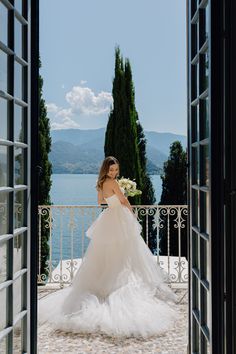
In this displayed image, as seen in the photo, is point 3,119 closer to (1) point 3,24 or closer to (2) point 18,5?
(1) point 3,24

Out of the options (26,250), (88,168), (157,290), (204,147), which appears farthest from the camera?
(88,168)

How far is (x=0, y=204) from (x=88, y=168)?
12144mm


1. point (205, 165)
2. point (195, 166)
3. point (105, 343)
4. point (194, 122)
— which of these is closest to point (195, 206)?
point (195, 166)

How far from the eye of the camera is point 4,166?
1985mm

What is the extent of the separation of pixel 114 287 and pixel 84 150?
10736mm

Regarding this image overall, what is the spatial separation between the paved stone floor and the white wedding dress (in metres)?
0.08

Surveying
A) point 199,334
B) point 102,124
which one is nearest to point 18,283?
point 199,334

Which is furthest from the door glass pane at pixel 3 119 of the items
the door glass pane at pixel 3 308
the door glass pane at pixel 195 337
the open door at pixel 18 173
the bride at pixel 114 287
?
the bride at pixel 114 287

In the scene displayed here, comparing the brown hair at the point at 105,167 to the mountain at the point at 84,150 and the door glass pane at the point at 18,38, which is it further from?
the mountain at the point at 84,150

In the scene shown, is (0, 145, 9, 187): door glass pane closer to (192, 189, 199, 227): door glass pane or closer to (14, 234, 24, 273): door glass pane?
(14, 234, 24, 273): door glass pane

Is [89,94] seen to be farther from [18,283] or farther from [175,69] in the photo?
[18,283]

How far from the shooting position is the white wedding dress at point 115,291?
150 inches

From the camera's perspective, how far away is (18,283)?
220 centimetres

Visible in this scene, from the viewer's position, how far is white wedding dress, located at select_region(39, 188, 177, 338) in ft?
12.5
